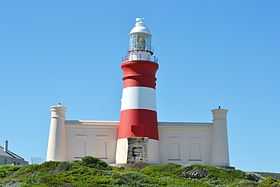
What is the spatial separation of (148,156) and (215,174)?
8.31 metres

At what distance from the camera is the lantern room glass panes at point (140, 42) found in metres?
41.0

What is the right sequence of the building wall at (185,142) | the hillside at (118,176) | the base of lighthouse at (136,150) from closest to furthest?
the hillside at (118,176), the base of lighthouse at (136,150), the building wall at (185,142)

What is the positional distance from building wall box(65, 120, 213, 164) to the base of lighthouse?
4.22 feet

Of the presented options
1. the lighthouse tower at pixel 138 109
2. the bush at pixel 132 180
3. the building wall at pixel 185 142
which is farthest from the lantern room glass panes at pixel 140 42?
the bush at pixel 132 180

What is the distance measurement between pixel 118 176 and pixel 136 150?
36.9 ft

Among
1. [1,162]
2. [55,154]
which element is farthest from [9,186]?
[1,162]

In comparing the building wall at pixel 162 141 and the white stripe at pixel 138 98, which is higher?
the white stripe at pixel 138 98

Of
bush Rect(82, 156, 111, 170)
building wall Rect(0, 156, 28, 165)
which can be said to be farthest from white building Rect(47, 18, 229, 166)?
building wall Rect(0, 156, 28, 165)

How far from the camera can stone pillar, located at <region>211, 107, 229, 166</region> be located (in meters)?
40.8

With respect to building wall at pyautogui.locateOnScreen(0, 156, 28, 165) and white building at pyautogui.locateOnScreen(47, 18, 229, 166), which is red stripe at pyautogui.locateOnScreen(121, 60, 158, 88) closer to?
white building at pyautogui.locateOnScreen(47, 18, 229, 166)

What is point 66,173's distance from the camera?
93.7 ft

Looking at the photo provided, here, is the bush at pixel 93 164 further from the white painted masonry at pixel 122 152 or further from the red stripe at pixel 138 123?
the red stripe at pixel 138 123

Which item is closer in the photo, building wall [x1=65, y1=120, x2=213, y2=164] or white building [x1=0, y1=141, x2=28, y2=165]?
building wall [x1=65, y1=120, x2=213, y2=164]

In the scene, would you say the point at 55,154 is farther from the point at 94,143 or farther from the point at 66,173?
the point at 66,173
